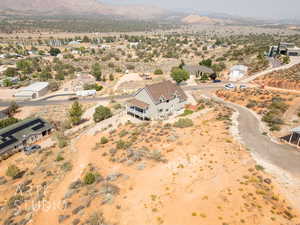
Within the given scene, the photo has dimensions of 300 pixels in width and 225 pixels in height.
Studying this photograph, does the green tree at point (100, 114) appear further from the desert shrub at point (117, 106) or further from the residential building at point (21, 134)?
the residential building at point (21, 134)

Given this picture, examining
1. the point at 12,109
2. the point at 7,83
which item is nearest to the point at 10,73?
the point at 7,83

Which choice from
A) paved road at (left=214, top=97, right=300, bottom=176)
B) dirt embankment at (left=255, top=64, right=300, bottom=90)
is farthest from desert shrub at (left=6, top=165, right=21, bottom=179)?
dirt embankment at (left=255, top=64, right=300, bottom=90)

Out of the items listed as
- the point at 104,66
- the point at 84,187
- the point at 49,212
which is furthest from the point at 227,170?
the point at 104,66

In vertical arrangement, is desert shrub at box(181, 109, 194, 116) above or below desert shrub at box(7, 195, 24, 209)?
above

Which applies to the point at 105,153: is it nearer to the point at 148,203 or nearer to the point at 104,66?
the point at 148,203

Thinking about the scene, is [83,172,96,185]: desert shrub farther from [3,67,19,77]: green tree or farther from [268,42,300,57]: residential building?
[268,42,300,57]: residential building

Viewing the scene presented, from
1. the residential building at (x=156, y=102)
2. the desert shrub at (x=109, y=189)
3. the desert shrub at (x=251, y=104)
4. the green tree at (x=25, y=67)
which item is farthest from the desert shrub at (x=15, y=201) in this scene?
the green tree at (x=25, y=67)
